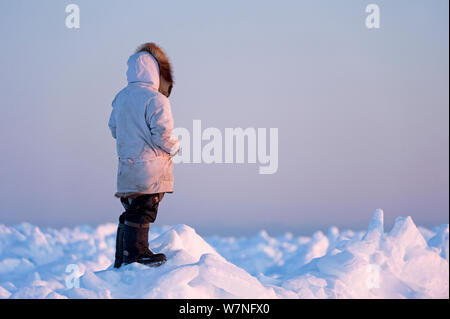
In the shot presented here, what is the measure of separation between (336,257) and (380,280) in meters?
0.53

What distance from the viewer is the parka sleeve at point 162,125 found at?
199 inches

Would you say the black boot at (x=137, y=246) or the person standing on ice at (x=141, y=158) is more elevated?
the person standing on ice at (x=141, y=158)

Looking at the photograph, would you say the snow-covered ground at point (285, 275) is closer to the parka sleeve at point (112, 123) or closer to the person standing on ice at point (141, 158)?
the person standing on ice at point (141, 158)

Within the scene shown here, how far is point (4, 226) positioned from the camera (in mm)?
11727

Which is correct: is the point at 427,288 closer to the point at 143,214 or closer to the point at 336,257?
the point at 336,257

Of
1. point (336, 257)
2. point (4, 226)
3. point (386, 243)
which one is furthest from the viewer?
point (4, 226)

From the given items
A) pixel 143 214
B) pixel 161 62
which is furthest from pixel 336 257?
pixel 161 62

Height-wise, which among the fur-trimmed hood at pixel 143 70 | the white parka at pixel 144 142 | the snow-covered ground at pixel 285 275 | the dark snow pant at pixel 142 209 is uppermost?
the fur-trimmed hood at pixel 143 70

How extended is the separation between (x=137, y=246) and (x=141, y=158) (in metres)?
0.73

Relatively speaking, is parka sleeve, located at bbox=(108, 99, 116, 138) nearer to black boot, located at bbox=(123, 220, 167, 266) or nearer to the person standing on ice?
the person standing on ice

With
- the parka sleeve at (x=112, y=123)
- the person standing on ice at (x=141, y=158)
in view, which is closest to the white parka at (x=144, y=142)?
the person standing on ice at (x=141, y=158)

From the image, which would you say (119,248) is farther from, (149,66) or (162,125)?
(149,66)

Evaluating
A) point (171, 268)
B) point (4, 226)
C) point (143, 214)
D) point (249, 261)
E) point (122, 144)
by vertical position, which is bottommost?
point (249, 261)

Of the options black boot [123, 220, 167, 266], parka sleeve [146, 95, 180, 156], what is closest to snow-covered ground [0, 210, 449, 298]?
black boot [123, 220, 167, 266]
